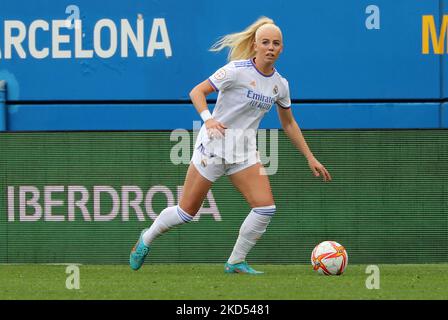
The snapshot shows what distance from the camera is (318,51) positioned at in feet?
39.9

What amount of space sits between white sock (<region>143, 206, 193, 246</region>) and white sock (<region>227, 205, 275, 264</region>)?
46cm

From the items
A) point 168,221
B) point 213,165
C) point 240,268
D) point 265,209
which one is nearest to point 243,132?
point 213,165

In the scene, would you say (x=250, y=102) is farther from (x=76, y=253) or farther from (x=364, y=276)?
(x=76, y=253)

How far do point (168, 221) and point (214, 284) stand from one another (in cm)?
92

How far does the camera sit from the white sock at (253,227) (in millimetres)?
9242

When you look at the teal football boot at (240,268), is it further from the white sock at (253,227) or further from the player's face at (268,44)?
the player's face at (268,44)

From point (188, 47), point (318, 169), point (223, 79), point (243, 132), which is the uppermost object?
point (188, 47)

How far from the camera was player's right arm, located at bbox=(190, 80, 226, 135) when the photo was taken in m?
8.66

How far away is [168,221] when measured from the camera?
9.38m

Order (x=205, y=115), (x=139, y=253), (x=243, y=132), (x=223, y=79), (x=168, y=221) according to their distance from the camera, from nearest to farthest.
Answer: (x=205, y=115) < (x=223, y=79) < (x=243, y=132) < (x=168, y=221) < (x=139, y=253)

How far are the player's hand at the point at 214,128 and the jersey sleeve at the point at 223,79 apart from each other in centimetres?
50

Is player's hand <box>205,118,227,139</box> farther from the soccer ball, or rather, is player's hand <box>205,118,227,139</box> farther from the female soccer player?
the soccer ball

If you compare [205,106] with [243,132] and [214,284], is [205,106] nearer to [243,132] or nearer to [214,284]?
[243,132]

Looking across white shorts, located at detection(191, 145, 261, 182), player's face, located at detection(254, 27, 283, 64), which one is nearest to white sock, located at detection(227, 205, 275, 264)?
white shorts, located at detection(191, 145, 261, 182)
